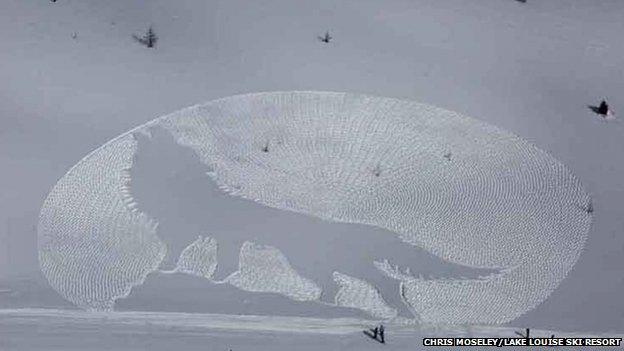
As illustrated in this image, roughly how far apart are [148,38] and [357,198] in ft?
17.1

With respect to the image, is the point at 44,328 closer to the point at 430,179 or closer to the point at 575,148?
the point at 430,179

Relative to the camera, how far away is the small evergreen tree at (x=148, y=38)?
1870 centimetres

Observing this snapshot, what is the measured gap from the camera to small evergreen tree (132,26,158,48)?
61.4ft

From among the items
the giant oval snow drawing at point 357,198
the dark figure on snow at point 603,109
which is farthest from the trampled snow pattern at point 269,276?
the dark figure on snow at point 603,109

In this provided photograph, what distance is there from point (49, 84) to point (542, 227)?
858 cm

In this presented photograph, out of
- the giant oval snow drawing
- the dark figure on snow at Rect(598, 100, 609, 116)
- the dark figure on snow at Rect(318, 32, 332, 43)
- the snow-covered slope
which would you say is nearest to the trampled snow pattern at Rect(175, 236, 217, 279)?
the giant oval snow drawing

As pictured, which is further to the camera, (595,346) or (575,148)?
(575,148)

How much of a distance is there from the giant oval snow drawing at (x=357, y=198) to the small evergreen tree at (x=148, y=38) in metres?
1.92

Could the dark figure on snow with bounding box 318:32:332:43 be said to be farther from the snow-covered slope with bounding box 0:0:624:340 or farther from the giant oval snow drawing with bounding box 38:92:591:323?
the giant oval snow drawing with bounding box 38:92:591:323

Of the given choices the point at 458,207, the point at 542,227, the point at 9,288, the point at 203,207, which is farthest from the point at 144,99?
the point at 542,227

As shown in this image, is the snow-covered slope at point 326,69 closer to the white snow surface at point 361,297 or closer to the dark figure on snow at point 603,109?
the dark figure on snow at point 603,109

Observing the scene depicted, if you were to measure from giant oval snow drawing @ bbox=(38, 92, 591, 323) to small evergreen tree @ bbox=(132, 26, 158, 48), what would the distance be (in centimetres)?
192

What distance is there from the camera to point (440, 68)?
18.9m

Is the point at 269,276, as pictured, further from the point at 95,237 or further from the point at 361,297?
the point at 95,237
